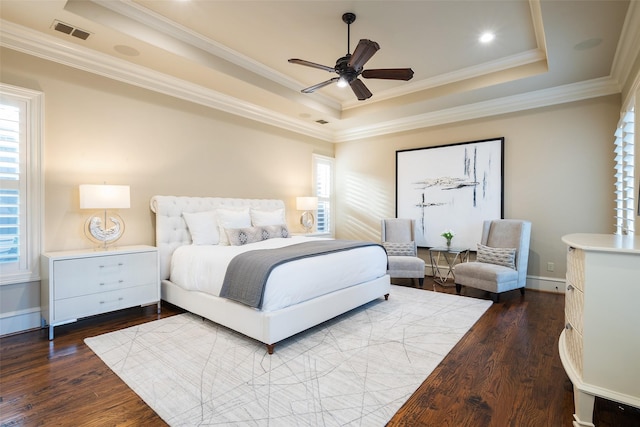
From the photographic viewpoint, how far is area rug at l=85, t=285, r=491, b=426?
189 cm

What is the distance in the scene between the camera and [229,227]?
4203 millimetres

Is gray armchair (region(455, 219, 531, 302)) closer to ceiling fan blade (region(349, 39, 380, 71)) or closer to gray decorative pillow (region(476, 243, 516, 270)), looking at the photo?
gray decorative pillow (region(476, 243, 516, 270))

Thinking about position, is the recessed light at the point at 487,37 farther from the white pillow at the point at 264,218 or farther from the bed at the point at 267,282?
the white pillow at the point at 264,218

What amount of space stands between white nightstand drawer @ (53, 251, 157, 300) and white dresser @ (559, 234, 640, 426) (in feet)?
12.7

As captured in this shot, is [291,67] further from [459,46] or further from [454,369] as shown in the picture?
[454,369]

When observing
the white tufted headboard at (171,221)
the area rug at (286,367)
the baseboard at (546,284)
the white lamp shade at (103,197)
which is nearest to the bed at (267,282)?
the white tufted headboard at (171,221)

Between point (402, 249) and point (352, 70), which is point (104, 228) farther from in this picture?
point (402, 249)

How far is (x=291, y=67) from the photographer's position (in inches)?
172

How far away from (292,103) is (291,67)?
686 mm

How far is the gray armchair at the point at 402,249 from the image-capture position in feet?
16.1

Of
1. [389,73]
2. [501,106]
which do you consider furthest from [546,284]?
[389,73]

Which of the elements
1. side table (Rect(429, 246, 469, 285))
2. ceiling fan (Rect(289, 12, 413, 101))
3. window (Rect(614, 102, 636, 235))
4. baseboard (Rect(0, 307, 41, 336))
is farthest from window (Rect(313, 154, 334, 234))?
window (Rect(614, 102, 636, 235))

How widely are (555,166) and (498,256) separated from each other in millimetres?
1580

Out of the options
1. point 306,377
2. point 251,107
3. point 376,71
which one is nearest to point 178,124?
point 251,107
